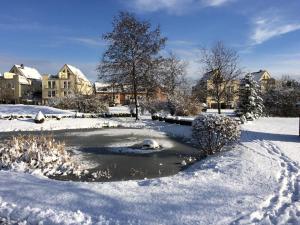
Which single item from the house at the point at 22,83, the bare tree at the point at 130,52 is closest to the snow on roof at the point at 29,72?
the house at the point at 22,83

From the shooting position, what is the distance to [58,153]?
13.9 m

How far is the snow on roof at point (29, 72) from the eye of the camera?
8894 centimetres

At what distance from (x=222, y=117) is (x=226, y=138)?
2.84ft

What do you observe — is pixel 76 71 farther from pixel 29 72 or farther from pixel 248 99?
pixel 248 99

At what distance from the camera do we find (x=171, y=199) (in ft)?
27.5

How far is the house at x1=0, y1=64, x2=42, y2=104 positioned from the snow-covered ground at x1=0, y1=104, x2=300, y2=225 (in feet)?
244

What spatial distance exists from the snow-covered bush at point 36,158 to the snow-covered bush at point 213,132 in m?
5.04

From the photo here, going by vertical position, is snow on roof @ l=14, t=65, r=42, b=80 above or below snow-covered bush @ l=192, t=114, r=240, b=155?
above

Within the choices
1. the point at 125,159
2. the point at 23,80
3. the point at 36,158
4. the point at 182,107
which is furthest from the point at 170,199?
the point at 23,80

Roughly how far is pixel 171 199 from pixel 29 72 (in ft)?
294

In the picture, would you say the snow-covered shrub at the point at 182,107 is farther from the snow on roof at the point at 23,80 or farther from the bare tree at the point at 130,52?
the snow on roof at the point at 23,80

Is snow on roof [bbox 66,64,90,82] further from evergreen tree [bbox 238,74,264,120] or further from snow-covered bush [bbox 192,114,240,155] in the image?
snow-covered bush [bbox 192,114,240,155]

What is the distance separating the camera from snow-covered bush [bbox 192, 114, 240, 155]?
14.7 m

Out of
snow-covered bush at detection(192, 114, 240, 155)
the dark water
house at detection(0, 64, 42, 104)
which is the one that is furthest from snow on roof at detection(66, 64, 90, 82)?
snow-covered bush at detection(192, 114, 240, 155)
